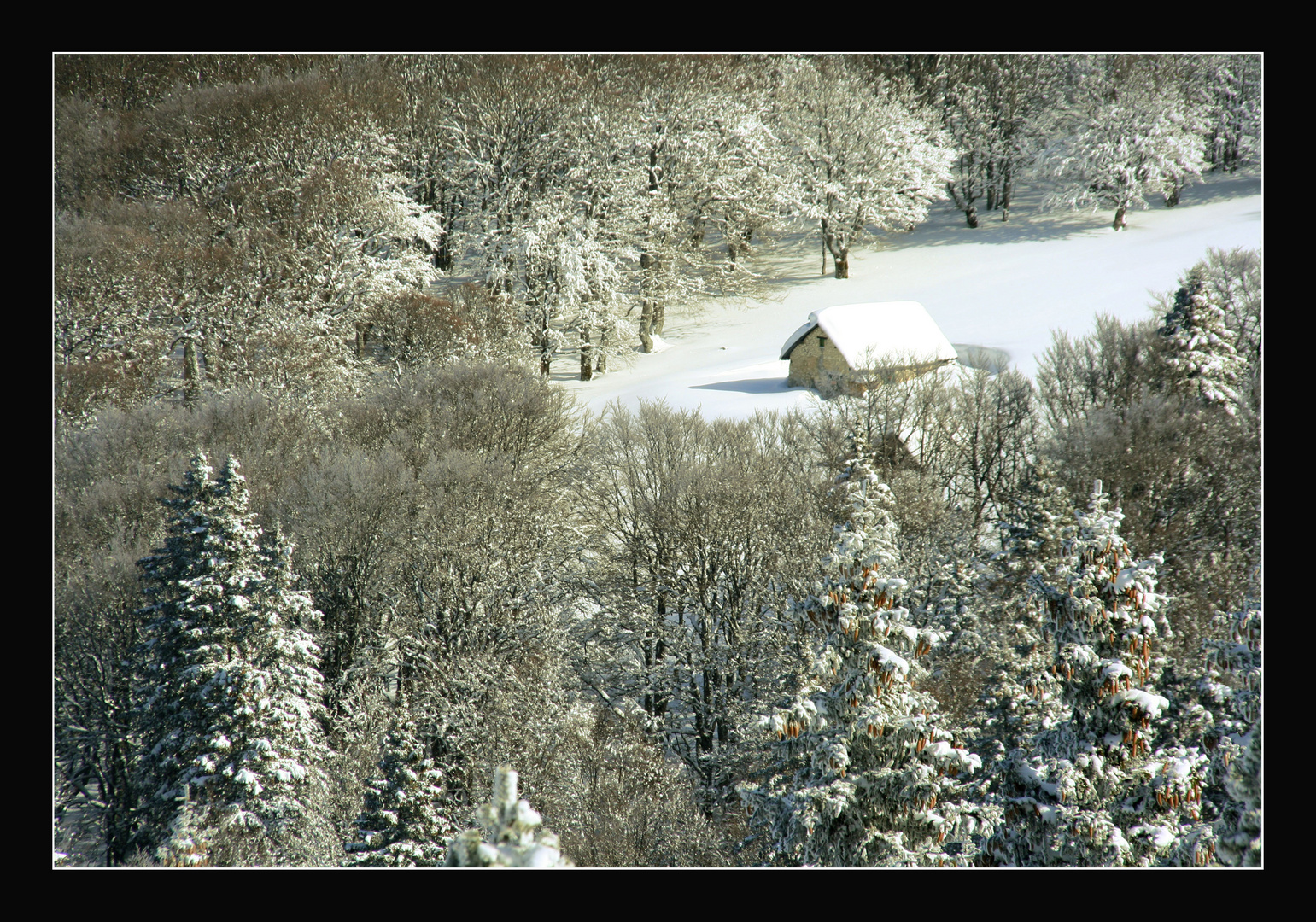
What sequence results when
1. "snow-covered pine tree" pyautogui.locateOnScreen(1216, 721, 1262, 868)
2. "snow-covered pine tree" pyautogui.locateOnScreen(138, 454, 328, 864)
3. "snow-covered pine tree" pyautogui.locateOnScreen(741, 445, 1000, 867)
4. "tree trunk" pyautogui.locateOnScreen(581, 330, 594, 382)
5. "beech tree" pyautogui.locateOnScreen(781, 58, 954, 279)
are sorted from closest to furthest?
"snow-covered pine tree" pyautogui.locateOnScreen(1216, 721, 1262, 868)
"snow-covered pine tree" pyautogui.locateOnScreen(741, 445, 1000, 867)
"snow-covered pine tree" pyautogui.locateOnScreen(138, 454, 328, 864)
"tree trunk" pyautogui.locateOnScreen(581, 330, 594, 382)
"beech tree" pyautogui.locateOnScreen(781, 58, 954, 279)

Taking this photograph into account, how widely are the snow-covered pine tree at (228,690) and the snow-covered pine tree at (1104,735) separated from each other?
42.3ft

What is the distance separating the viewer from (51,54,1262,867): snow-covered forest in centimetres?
1377

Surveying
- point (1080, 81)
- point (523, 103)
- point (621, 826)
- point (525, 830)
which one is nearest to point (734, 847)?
point (621, 826)

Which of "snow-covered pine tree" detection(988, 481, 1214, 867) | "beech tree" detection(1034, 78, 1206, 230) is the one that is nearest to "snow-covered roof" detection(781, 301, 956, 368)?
"snow-covered pine tree" detection(988, 481, 1214, 867)

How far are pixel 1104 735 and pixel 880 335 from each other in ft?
75.3

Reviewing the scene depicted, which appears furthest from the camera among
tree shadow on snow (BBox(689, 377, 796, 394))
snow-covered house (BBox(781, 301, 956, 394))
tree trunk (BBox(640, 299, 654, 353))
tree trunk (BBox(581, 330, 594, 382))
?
tree trunk (BBox(640, 299, 654, 353))

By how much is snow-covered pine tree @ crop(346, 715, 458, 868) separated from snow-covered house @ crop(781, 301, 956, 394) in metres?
20.5

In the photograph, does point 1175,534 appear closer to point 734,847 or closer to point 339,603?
point 734,847

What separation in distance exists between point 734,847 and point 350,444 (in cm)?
1602

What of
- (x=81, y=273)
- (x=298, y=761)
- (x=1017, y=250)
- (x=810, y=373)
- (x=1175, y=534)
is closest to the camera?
(x=298, y=761)

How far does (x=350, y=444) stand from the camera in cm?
2736

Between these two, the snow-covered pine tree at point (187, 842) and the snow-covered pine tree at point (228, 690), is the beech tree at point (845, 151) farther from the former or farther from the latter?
the snow-covered pine tree at point (187, 842)

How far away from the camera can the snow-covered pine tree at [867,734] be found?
1339 cm

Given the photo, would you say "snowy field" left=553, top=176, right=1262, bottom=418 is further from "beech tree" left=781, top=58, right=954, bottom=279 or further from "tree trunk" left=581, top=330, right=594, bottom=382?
"beech tree" left=781, top=58, right=954, bottom=279
